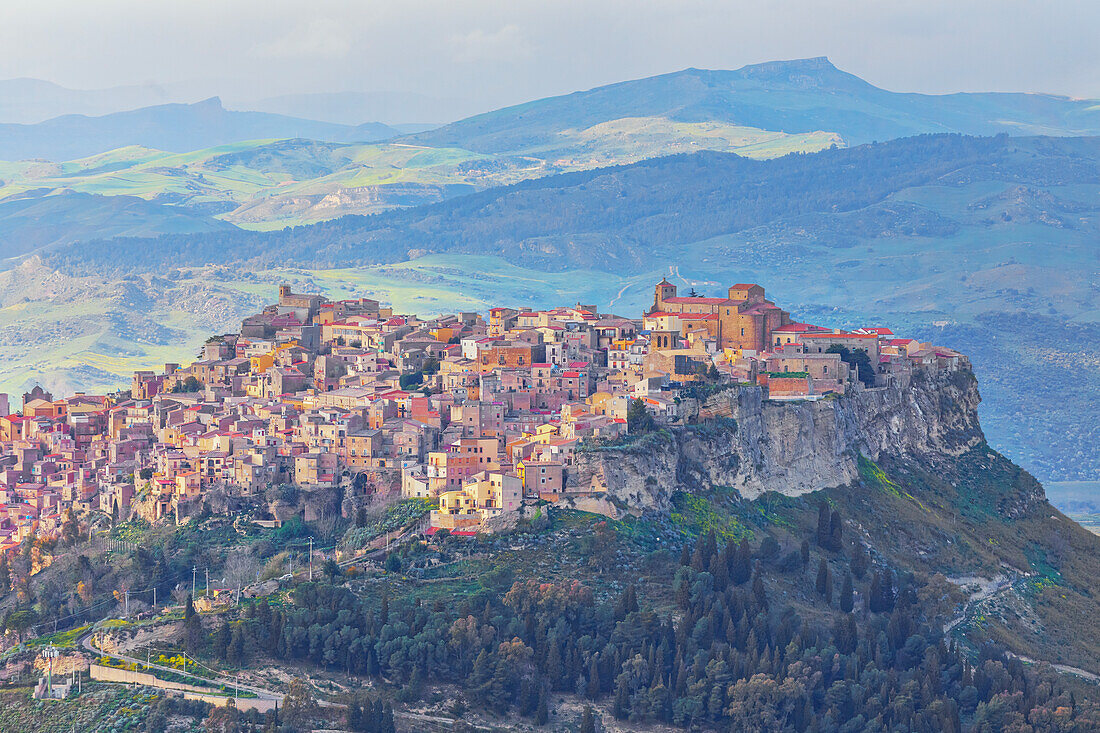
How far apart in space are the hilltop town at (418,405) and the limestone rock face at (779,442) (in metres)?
0.67

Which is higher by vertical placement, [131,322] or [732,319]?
[732,319]

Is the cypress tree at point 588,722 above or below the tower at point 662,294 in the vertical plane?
below

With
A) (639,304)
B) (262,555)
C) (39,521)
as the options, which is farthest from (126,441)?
(639,304)

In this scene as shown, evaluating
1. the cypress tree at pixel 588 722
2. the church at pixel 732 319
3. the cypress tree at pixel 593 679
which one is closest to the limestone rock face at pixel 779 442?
the church at pixel 732 319

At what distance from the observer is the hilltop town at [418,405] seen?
67.0 m

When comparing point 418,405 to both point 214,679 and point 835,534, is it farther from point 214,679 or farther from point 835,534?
point 214,679

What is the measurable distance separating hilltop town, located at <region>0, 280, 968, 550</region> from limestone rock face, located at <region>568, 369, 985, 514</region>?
2.18 ft

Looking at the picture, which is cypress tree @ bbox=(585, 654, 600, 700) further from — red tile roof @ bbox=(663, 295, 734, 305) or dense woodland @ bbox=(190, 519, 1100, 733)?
red tile roof @ bbox=(663, 295, 734, 305)

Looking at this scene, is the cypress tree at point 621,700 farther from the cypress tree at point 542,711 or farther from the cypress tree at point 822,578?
the cypress tree at point 822,578

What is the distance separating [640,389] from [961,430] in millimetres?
18854

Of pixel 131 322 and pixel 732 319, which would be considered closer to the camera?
pixel 732 319

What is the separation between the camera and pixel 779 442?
72.1 metres

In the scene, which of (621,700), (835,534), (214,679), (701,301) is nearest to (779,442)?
(835,534)

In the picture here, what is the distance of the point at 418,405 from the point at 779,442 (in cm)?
1247
